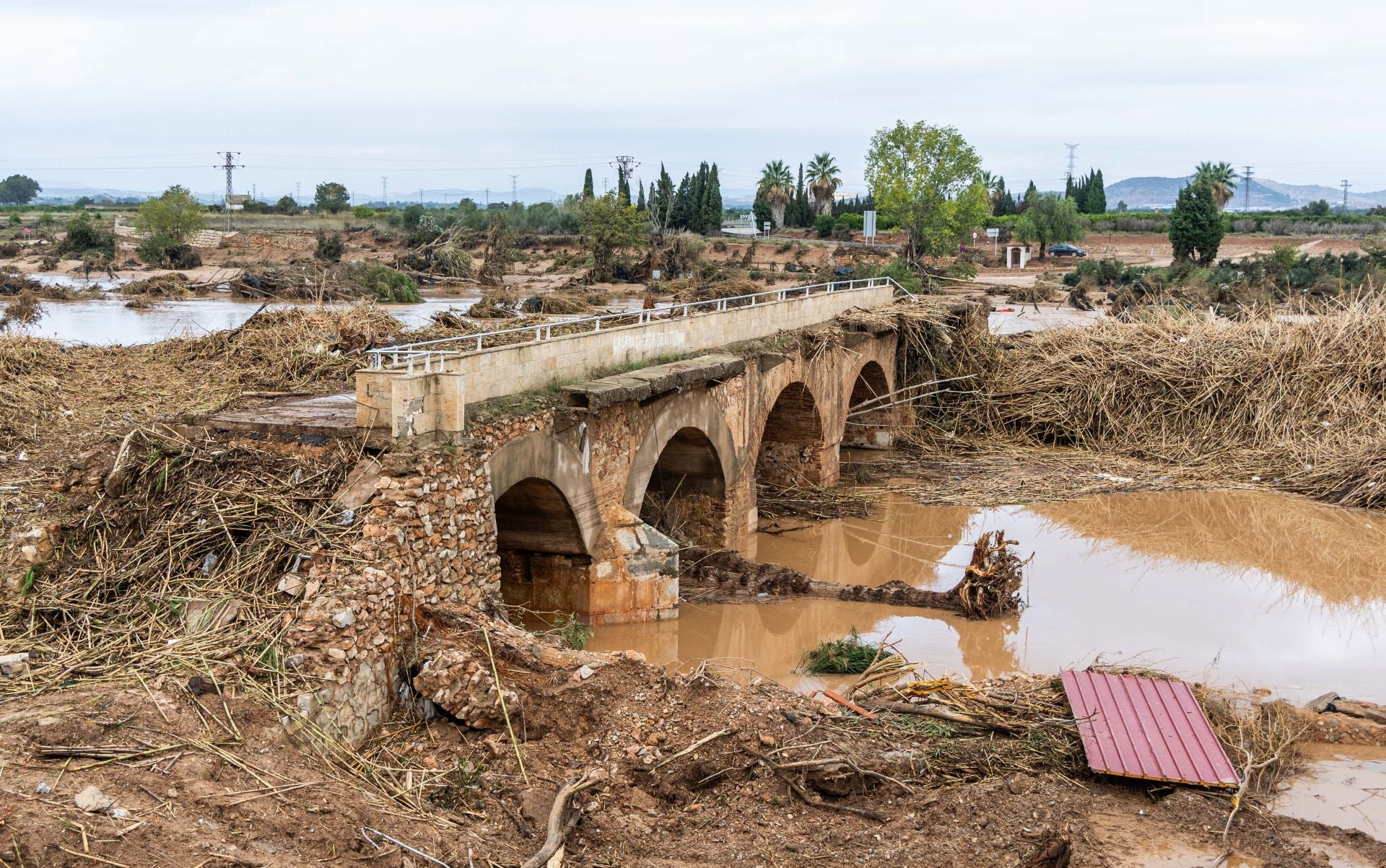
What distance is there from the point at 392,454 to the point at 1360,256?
5197cm

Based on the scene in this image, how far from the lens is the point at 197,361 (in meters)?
16.5

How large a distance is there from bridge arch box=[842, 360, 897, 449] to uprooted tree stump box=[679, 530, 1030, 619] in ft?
32.7

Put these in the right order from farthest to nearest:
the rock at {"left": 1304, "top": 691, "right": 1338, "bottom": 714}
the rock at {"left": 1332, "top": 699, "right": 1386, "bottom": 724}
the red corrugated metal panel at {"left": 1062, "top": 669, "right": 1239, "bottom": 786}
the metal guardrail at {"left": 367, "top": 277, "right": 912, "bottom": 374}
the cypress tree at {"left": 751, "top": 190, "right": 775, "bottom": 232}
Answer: the cypress tree at {"left": 751, "top": 190, "right": 775, "bottom": 232}
the rock at {"left": 1304, "top": 691, "right": 1338, "bottom": 714}
the rock at {"left": 1332, "top": 699, "right": 1386, "bottom": 724}
the metal guardrail at {"left": 367, "top": 277, "right": 912, "bottom": 374}
the red corrugated metal panel at {"left": 1062, "top": 669, "right": 1239, "bottom": 786}

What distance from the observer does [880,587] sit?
51.2ft

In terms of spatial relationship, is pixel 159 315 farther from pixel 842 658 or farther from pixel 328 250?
pixel 842 658

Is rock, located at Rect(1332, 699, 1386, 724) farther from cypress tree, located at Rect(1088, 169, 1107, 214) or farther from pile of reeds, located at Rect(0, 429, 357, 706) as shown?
cypress tree, located at Rect(1088, 169, 1107, 214)

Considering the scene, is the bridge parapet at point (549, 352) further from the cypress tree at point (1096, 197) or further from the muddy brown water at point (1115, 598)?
the cypress tree at point (1096, 197)

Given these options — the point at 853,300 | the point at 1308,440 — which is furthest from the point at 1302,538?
the point at 853,300

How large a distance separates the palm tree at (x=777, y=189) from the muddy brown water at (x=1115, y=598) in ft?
176

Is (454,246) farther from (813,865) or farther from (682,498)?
(813,865)

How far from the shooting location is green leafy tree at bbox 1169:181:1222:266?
53750mm

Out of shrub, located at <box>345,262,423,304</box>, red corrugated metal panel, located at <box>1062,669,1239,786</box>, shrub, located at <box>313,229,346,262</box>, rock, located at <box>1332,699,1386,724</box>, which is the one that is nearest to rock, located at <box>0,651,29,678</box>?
red corrugated metal panel, located at <box>1062,669,1239,786</box>

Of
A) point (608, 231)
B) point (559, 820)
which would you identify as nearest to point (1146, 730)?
point (559, 820)

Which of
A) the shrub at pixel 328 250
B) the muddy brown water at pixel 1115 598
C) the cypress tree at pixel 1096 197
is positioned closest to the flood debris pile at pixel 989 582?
the muddy brown water at pixel 1115 598
